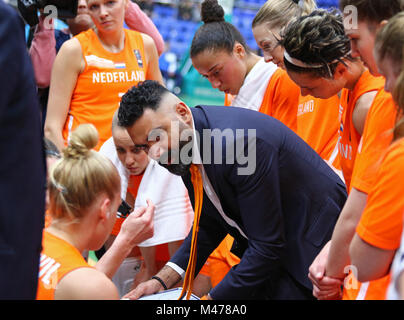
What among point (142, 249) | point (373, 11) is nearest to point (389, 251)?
point (373, 11)

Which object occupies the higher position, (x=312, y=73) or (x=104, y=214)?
(x=312, y=73)

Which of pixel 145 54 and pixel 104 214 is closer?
pixel 104 214

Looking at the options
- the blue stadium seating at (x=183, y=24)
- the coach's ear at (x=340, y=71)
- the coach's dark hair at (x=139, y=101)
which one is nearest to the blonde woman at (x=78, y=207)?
the coach's dark hair at (x=139, y=101)

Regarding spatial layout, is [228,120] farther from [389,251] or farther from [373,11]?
[389,251]

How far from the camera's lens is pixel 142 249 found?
264 centimetres

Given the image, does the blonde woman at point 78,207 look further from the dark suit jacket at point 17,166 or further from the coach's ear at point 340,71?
the coach's ear at point 340,71

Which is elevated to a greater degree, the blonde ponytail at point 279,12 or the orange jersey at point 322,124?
the blonde ponytail at point 279,12

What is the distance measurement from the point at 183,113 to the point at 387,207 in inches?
35.4

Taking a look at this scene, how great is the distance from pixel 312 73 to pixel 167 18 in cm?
1121

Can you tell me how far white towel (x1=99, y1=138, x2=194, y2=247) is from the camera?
2557 millimetres

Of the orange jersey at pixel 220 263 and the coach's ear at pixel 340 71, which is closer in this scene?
the coach's ear at pixel 340 71

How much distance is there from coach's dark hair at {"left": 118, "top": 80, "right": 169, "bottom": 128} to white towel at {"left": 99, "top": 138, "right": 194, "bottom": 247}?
72 cm

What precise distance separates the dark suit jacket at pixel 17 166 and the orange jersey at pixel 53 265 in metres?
0.40

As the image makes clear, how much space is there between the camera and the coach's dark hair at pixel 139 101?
1.88m
